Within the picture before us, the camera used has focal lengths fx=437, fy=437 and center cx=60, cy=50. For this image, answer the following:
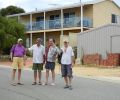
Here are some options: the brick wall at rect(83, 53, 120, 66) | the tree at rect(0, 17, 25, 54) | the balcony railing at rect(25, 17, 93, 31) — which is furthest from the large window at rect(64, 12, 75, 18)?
the brick wall at rect(83, 53, 120, 66)

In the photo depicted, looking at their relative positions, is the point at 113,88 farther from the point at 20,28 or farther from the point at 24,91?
the point at 20,28

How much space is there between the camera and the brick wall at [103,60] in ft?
99.6

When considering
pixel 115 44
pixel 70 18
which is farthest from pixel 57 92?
pixel 70 18

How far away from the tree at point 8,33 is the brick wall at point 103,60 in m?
10.1

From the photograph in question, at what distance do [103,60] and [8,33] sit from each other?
542 inches

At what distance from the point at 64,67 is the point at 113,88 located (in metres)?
1.98

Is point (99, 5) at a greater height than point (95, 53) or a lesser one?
greater

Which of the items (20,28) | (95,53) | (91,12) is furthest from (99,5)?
(95,53)

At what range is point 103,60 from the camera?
1252 inches

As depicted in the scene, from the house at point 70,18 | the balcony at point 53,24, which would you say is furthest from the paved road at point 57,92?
the balcony at point 53,24

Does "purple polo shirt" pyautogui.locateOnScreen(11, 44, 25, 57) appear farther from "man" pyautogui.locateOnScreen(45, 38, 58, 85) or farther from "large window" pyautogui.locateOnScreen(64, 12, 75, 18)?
"large window" pyautogui.locateOnScreen(64, 12, 75, 18)

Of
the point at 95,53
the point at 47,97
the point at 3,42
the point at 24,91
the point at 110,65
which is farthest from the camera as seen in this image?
the point at 3,42

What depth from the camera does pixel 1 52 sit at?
44.5m

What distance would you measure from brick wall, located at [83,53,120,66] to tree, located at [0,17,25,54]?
33.1ft
